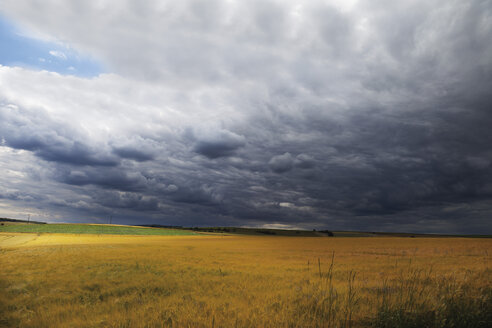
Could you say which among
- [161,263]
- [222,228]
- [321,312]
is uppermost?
[321,312]

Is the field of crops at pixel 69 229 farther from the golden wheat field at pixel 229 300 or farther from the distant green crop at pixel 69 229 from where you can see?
the golden wheat field at pixel 229 300

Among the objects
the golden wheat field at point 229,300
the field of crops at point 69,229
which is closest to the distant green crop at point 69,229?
the field of crops at point 69,229

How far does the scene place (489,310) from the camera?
705 cm

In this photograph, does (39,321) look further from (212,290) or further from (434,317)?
(434,317)

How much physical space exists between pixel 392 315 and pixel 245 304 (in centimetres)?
434

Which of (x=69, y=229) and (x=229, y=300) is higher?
(x=229, y=300)

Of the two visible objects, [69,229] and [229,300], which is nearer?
[229,300]

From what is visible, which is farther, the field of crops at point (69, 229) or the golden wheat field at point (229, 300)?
the field of crops at point (69, 229)

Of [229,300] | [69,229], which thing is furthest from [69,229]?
[229,300]

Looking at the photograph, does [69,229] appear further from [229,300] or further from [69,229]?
[229,300]

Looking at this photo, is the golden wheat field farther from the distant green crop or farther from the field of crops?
the field of crops

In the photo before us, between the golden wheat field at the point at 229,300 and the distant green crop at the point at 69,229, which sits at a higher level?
the golden wheat field at the point at 229,300

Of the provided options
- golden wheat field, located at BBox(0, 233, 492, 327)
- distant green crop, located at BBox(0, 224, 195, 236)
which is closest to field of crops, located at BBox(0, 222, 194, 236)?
distant green crop, located at BBox(0, 224, 195, 236)

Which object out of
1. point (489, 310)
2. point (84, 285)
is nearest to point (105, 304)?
point (84, 285)
